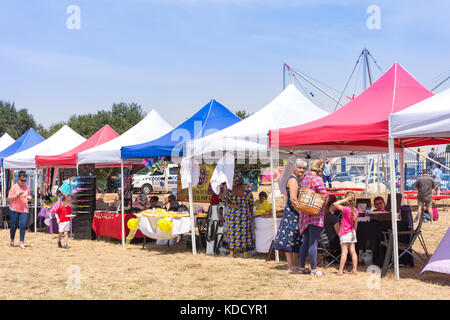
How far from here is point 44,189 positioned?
19984 mm

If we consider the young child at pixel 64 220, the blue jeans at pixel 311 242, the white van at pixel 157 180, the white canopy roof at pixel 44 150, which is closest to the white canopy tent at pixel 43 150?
the white canopy roof at pixel 44 150

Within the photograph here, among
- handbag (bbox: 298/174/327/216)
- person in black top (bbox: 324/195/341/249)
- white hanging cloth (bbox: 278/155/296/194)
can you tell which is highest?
white hanging cloth (bbox: 278/155/296/194)

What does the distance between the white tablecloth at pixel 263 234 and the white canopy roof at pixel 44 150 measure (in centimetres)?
801

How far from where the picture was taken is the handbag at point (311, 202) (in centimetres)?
634

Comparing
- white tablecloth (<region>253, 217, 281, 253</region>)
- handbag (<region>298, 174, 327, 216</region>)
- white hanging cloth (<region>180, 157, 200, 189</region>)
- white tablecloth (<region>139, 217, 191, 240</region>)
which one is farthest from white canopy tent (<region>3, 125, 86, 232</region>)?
handbag (<region>298, 174, 327, 216</region>)

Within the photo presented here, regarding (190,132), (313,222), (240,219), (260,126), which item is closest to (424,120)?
(313,222)

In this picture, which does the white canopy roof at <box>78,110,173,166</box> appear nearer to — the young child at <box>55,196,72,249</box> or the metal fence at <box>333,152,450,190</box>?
the young child at <box>55,196,72,249</box>

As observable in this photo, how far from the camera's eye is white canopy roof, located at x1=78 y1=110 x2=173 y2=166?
36.6 ft

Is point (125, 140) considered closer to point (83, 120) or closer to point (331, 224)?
point (331, 224)

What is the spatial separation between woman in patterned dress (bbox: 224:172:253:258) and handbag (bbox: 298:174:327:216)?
248cm

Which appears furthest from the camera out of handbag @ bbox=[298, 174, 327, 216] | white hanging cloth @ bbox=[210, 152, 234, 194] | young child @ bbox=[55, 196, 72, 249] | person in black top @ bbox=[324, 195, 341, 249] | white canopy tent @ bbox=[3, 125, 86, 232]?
white canopy tent @ bbox=[3, 125, 86, 232]

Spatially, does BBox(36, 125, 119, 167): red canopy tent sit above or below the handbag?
above

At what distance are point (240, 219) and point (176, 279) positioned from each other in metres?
2.23
